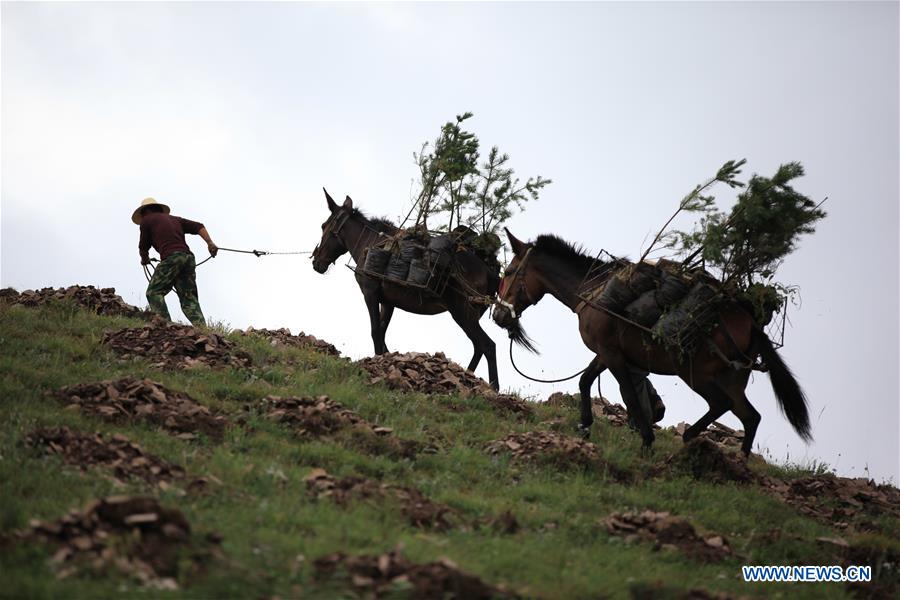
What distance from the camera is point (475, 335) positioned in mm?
16156

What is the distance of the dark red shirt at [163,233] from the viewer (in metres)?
16.1

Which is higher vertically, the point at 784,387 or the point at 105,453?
the point at 784,387

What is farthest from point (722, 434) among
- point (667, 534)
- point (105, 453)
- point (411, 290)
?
point (105, 453)

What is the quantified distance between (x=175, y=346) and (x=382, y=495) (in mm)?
5500

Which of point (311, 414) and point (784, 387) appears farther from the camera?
point (784, 387)

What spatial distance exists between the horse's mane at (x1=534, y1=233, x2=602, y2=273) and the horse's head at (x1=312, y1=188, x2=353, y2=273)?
4576mm

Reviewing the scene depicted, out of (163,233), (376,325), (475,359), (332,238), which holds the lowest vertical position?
(475,359)

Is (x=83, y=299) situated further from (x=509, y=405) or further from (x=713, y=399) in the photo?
(x=713, y=399)

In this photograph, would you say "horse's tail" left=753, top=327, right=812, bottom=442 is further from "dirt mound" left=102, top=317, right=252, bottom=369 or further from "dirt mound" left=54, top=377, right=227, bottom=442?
"dirt mound" left=102, top=317, right=252, bottom=369

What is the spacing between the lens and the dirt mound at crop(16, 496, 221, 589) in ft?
21.1

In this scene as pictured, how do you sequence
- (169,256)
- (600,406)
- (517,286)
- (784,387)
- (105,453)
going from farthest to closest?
1. (169,256)
2. (600,406)
3. (517,286)
4. (784,387)
5. (105,453)

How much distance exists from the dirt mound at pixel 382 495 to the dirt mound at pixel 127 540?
1.96 m

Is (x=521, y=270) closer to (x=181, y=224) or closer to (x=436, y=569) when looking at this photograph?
Result: (x=181, y=224)

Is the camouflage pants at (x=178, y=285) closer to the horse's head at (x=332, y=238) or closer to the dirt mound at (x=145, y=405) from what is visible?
the horse's head at (x=332, y=238)
